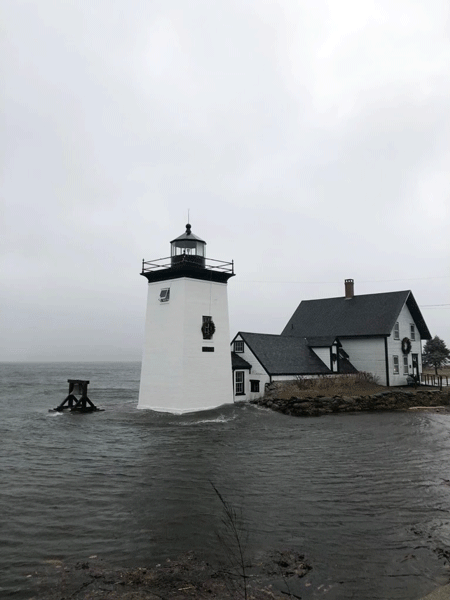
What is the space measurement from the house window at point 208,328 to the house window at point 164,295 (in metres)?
2.36

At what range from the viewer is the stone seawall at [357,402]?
26.1 m

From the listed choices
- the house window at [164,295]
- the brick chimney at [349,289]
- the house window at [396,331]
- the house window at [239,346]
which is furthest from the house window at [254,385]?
the brick chimney at [349,289]

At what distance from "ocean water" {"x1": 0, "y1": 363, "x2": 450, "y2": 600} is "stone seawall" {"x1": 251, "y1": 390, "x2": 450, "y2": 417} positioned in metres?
4.93

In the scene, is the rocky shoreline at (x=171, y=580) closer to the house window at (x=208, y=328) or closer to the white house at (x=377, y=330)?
the house window at (x=208, y=328)

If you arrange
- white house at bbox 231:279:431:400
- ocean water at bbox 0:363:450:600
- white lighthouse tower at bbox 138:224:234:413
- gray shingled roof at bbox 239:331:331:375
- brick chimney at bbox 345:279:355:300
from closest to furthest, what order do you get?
ocean water at bbox 0:363:450:600, white lighthouse tower at bbox 138:224:234:413, white house at bbox 231:279:431:400, gray shingled roof at bbox 239:331:331:375, brick chimney at bbox 345:279:355:300

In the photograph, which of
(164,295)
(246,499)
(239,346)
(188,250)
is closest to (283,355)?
(239,346)

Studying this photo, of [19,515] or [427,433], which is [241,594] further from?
[427,433]

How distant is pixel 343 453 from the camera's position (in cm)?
1591

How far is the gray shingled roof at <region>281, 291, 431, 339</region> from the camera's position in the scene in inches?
1326

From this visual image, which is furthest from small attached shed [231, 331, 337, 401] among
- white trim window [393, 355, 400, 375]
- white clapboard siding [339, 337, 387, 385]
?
white trim window [393, 355, 400, 375]

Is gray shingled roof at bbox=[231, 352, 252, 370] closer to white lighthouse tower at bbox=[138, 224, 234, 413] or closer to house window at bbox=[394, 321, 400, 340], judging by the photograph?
white lighthouse tower at bbox=[138, 224, 234, 413]

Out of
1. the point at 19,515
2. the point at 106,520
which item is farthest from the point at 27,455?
the point at 106,520

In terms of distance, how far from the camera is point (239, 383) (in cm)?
2833

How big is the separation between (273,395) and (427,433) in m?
9.69
